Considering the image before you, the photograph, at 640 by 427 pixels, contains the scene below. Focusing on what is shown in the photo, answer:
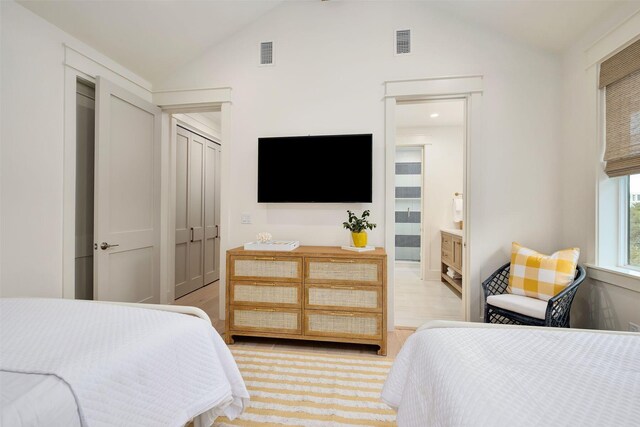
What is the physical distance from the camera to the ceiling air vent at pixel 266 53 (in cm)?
291

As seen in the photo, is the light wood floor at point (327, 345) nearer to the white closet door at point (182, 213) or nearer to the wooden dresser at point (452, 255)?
the white closet door at point (182, 213)

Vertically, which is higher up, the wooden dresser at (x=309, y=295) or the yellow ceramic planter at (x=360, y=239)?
the yellow ceramic planter at (x=360, y=239)

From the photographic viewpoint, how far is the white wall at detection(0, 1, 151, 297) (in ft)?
6.00

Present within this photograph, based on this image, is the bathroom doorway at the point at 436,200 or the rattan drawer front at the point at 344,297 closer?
the rattan drawer front at the point at 344,297

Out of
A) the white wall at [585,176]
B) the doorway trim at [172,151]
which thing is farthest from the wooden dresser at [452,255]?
the doorway trim at [172,151]

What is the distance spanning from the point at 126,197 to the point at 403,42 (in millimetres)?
3033

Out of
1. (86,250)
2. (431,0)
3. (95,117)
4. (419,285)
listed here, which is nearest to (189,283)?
(86,250)

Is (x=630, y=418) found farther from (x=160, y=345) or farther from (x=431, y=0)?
(x=431, y=0)

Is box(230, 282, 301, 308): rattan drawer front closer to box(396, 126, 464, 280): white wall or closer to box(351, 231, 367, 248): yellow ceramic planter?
box(351, 231, 367, 248): yellow ceramic planter

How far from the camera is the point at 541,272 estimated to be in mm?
2217

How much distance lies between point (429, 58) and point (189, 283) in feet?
13.1

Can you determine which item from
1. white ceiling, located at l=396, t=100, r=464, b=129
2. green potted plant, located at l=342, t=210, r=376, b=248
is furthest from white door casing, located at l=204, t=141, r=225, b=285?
white ceiling, located at l=396, t=100, r=464, b=129

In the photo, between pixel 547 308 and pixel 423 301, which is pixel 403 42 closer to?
pixel 547 308

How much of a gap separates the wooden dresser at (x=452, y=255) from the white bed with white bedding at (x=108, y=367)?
3.38 meters
